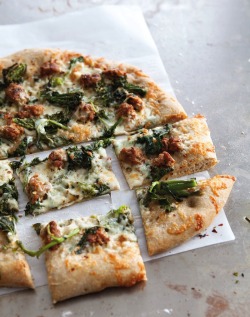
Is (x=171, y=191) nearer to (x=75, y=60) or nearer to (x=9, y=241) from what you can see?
(x=9, y=241)

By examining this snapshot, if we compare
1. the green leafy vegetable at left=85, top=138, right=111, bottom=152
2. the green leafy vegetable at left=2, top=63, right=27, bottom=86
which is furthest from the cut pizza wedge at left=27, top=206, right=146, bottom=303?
the green leafy vegetable at left=2, top=63, right=27, bottom=86

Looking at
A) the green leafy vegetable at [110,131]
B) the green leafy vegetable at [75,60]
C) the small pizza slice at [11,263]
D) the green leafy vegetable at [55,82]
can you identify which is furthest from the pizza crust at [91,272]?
the green leafy vegetable at [75,60]

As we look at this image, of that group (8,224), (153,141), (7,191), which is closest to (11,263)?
(8,224)

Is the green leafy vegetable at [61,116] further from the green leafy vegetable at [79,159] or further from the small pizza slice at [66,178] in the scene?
the green leafy vegetable at [79,159]

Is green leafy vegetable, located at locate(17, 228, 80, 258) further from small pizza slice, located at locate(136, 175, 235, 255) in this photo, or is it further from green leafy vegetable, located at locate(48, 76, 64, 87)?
green leafy vegetable, located at locate(48, 76, 64, 87)

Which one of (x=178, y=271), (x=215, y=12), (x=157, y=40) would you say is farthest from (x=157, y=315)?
(x=215, y=12)

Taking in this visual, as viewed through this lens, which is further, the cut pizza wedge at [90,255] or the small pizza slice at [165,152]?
the small pizza slice at [165,152]
